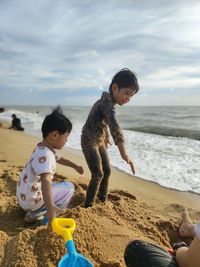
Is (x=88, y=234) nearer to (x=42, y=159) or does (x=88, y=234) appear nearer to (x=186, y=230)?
(x=42, y=159)

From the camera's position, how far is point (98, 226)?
273cm

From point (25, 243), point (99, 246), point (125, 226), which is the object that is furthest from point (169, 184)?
point (25, 243)

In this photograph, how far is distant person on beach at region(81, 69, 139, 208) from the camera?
3.45 m

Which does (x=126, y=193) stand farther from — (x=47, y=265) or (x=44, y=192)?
(x=47, y=265)

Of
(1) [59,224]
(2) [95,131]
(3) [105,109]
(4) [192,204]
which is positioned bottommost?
(4) [192,204]

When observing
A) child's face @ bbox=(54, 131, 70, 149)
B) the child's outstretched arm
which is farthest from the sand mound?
child's face @ bbox=(54, 131, 70, 149)

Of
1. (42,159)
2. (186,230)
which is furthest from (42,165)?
(186,230)

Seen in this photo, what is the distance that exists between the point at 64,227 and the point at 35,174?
86 centimetres

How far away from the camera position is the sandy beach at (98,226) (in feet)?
7.68

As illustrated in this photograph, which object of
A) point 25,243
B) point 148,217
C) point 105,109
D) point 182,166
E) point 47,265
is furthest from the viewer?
point 182,166

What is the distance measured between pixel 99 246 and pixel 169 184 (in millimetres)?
3070

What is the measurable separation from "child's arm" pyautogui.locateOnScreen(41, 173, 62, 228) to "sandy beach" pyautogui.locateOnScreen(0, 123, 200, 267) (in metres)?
0.12

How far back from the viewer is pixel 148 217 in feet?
10.9

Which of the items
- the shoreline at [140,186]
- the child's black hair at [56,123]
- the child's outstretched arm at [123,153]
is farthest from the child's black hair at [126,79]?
the shoreline at [140,186]
